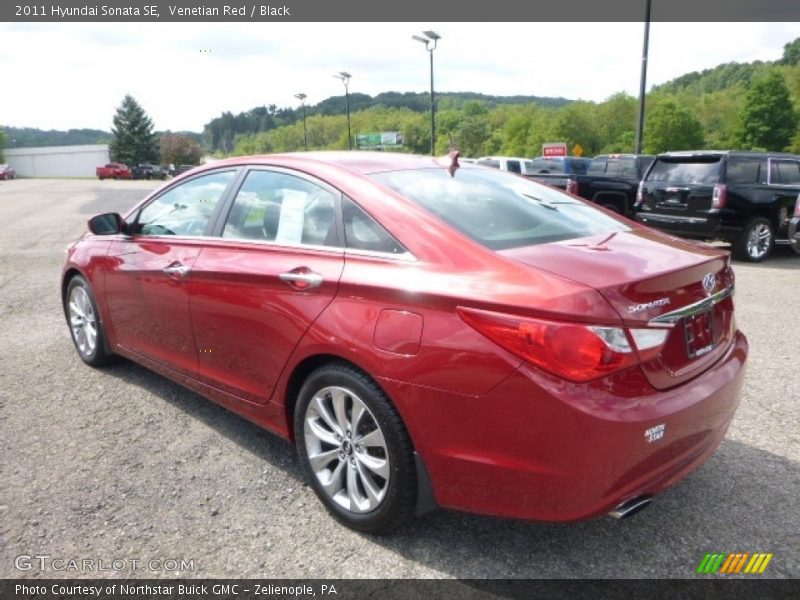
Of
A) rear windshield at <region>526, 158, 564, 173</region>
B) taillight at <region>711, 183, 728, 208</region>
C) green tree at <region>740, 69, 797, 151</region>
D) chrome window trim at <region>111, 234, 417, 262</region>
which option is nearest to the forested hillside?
green tree at <region>740, 69, 797, 151</region>

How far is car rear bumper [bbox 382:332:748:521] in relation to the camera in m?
2.14

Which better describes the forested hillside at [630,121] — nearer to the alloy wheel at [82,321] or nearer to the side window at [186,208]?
the alloy wheel at [82,321]

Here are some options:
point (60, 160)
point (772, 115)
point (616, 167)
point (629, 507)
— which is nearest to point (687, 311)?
point (629, 507)

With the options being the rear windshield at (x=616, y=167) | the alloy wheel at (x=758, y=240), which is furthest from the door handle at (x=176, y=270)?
the rear windshield at (x=616, y=167)

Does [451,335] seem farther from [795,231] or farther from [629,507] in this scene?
[795,231]

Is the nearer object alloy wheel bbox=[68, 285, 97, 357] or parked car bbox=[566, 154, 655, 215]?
alloy wheel bbox=[68, 285, 97, 357]

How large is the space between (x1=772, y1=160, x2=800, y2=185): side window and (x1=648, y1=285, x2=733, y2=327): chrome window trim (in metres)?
9.34

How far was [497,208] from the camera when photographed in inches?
117

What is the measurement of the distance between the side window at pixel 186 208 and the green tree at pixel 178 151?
3402 inches

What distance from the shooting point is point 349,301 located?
105 inches

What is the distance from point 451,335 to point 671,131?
65415 mm

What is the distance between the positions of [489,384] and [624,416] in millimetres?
465

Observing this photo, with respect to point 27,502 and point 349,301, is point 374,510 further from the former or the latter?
point 27,502

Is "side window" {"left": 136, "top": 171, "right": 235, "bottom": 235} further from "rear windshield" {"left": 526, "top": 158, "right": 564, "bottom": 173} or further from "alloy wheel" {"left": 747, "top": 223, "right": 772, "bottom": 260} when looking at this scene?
"rear windshield" {"left": 526, "top": 158, "right": 564, "bottom": 173}
